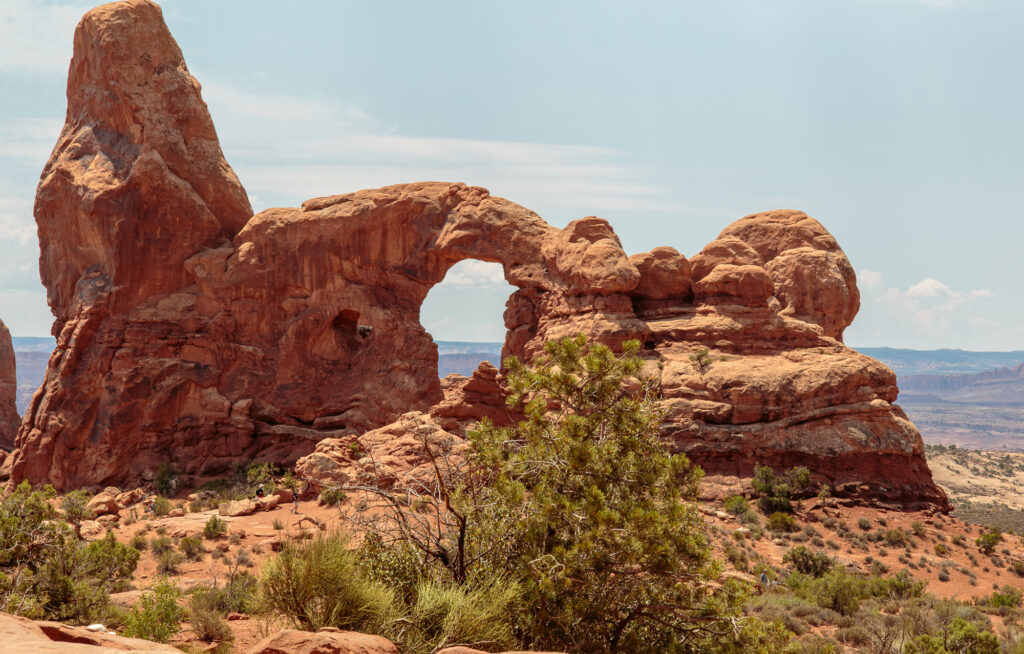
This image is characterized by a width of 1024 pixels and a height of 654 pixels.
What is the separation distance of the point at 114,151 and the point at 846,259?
3275 centimetres

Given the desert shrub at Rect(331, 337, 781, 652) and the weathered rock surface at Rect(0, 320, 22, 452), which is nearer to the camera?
the desert shrub at Rect(331, 337, 781, 652)

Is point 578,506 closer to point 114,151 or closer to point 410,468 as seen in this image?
point 410,468

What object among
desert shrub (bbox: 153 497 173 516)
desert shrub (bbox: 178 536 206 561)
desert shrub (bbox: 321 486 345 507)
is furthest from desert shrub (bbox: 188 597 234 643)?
desert shrub (bbox: 153 497 173 516)

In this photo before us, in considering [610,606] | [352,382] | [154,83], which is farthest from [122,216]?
[610,606]

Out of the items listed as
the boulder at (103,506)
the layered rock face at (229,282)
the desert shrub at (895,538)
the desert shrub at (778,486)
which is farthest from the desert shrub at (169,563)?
the desert shrub at (895,538)

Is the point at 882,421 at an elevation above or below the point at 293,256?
below

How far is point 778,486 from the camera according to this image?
24.4m

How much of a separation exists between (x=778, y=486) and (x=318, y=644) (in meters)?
20.7

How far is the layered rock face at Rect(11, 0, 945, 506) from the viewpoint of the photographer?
31.5 m

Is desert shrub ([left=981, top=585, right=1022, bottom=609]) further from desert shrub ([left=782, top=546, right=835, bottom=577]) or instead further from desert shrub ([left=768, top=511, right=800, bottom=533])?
desert shrub ([left=768, top=511, right=800, bottom=533])

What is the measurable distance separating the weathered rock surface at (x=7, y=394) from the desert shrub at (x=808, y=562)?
40316mm

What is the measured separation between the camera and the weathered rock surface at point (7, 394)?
136 feet

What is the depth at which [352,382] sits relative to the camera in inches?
1330

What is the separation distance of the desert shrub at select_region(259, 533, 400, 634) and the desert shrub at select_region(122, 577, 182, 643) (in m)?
2.83
